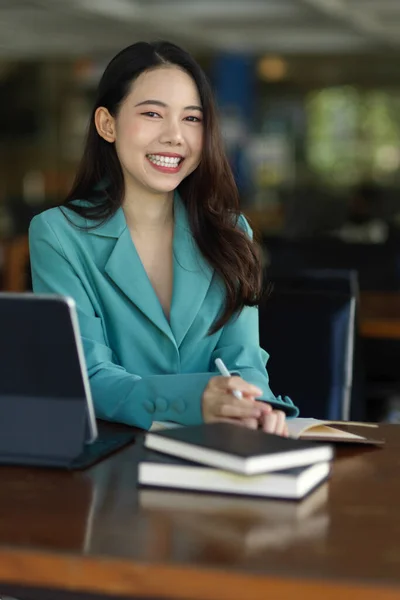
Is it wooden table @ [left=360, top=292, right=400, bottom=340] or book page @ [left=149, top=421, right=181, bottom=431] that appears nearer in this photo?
book page @ [left=149, top=421, right=181, bottom=431]

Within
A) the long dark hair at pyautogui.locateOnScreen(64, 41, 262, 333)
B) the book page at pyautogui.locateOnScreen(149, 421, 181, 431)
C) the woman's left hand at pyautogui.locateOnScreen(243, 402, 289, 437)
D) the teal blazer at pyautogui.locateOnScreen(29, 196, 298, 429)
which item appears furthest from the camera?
the long dark hair at pyautogui.locateOnScreen(64, 41, 262, 333)

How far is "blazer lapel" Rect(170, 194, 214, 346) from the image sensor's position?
198 cm

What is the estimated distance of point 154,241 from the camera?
81.8 inches

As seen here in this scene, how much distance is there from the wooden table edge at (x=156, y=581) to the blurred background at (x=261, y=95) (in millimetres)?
7173

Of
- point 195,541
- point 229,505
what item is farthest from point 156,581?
point 229,505

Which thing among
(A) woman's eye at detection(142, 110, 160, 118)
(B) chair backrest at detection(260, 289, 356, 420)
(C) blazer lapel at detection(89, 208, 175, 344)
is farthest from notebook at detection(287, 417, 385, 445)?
(B) chair backrest at detection(260, 289, 356, 420)

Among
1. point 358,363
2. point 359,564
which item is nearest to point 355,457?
point 359,564

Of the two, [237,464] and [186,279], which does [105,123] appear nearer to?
[186,279]

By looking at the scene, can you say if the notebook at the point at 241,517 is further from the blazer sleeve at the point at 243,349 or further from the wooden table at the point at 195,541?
the blazer sleeve at the point at 243,349

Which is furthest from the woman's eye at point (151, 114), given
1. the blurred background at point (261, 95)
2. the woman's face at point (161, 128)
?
the blurred background at point (261, 95)

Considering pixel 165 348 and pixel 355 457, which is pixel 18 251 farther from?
pixel 355 457

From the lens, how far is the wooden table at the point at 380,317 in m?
3.46

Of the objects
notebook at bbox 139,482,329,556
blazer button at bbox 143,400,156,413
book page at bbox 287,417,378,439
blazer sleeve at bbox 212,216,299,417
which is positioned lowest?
notebook at bbox 139,482,329,556

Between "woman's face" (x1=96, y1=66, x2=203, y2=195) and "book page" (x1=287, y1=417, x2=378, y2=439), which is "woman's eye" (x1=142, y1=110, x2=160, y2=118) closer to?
"woman's face" (x1=96, y1=66, x2=203, y2=195)
